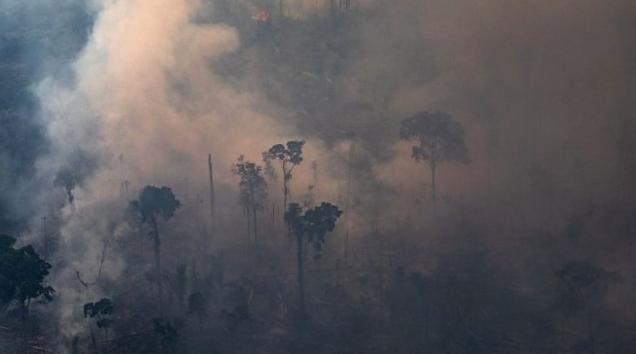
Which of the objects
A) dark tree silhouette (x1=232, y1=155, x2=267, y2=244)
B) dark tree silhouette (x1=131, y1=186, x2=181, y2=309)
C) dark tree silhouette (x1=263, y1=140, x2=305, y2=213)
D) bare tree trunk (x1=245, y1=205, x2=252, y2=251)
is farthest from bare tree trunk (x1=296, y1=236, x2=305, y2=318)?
dark tree silhouette (x1=131, y1=186, x2=181, y2=309)

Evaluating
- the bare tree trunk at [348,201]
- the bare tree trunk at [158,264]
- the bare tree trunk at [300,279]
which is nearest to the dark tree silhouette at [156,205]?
the bare tree trunk at [158,264]

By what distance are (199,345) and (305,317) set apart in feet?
49.4

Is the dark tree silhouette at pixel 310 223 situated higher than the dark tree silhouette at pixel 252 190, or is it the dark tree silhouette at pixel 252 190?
the dark tree silhouette at pixel 252 190

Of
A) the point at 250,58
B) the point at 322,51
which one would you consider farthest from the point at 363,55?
the point at 250,58

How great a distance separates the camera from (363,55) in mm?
177875

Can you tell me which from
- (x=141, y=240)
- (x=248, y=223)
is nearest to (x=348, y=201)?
(x=248, y=223)

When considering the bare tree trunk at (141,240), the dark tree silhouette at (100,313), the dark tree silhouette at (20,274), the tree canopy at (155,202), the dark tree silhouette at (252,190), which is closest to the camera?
the dark tree silhouette at (20,274)

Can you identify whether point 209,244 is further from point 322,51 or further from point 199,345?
point 322,51

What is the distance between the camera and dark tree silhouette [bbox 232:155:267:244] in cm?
12888

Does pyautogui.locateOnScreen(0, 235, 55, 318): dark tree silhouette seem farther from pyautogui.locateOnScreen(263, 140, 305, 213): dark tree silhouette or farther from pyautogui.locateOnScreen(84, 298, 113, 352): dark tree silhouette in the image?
pyautogui.locateOnScreen(263, 140, 305, 213): dark tree silhouette

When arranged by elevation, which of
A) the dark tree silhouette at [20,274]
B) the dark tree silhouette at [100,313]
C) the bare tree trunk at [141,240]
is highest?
the bare tree trunk at [141,240]

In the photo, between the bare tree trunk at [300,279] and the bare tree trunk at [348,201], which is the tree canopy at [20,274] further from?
the bare tree trunk at [348,201]

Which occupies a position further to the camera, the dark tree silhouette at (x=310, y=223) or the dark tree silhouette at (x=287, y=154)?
the dark tree silhouette at (x=287, y=154)

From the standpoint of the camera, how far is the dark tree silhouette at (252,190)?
423 feet
